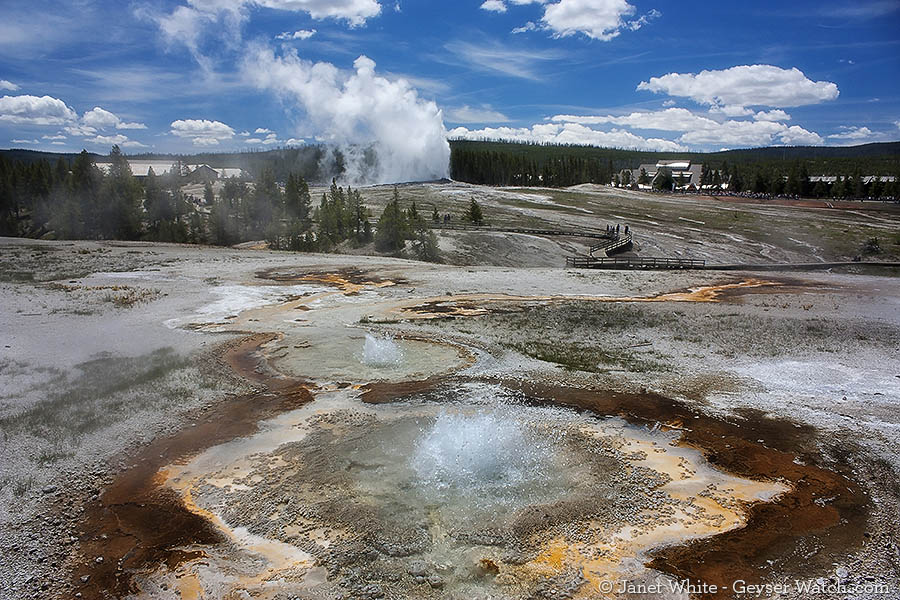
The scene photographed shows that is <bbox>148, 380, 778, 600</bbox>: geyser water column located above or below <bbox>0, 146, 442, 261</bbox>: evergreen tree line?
below

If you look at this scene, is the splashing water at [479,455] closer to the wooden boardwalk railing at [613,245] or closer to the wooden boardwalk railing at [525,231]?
the wooden boardwalk railing at [613,245]

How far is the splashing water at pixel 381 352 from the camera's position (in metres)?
15.8

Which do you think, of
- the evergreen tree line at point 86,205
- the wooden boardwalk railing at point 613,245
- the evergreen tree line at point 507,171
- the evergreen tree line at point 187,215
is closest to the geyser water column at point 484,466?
the evergreen tree line at point 187,215

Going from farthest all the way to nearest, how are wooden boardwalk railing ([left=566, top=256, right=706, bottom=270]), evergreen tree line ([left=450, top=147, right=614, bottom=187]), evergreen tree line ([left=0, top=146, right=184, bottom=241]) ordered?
evergreen tree line ([left=450, top=147, right=614, bottom=187])
evergreen tree line ([left=0, top=146, right=184, bottom=241])
wooden boardwalk railing ([left=566, top=256, right=706, bottom=270])

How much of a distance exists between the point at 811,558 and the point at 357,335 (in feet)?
44.6

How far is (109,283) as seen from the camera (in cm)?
2659

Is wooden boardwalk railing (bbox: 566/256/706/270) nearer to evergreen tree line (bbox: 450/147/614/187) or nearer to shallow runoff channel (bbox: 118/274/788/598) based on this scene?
shallow runoff channel (bbox: 118/274/788/598)

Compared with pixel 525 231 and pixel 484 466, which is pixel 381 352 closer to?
pixel 484 466

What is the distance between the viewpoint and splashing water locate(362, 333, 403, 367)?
623 inches

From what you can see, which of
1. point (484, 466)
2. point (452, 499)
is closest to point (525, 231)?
point (484, 466)

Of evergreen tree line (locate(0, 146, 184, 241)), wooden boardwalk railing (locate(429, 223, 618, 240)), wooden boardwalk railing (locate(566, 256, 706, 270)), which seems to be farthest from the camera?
evergreen tree line (locate(0, 146, 184, 241))

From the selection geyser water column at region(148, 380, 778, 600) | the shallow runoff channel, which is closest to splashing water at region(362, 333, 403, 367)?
the shallow runoff channel

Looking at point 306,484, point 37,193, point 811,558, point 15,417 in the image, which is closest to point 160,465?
point 306,484

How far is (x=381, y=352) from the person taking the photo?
1652 cm
